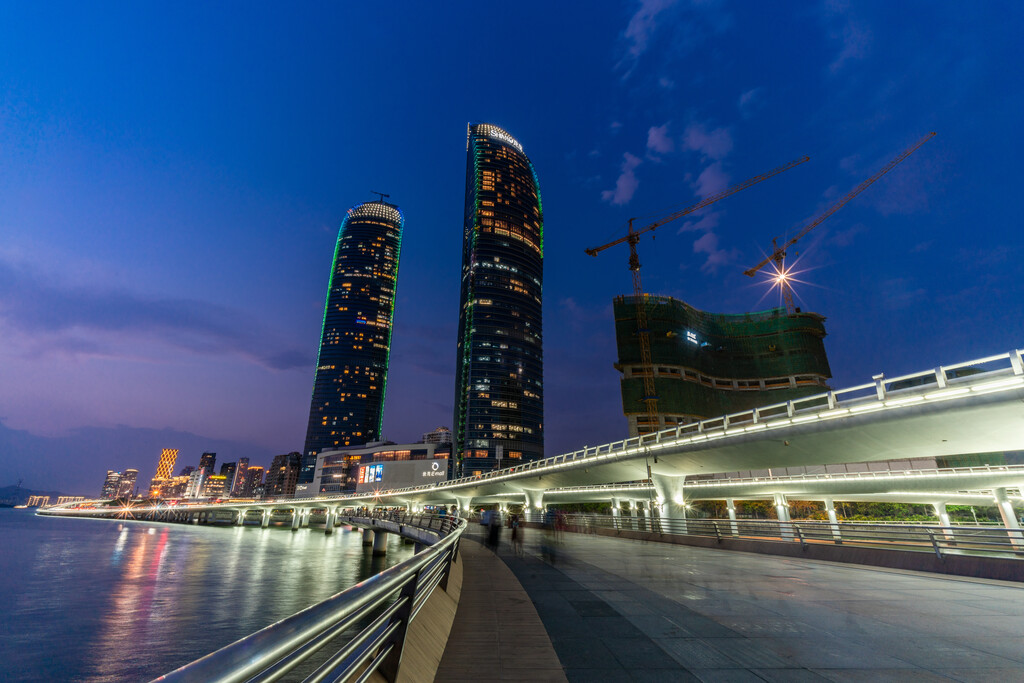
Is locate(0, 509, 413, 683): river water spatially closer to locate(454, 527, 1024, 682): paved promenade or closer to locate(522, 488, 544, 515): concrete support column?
locate(454, 527, 1024, 682): paved promenade

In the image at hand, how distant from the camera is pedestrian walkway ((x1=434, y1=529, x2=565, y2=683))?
564 centimetres

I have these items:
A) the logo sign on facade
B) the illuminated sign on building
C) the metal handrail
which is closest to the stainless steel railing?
the metal handrail

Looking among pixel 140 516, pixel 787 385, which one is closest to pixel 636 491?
pixel 787 385

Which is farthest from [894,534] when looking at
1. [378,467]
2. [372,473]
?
[372,473]

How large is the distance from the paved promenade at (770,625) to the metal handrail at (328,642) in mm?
1966

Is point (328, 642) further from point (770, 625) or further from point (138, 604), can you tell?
point (138, 604)

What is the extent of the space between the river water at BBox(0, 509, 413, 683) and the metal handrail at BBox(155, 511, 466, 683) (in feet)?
69.6

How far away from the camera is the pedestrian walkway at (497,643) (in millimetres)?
5641

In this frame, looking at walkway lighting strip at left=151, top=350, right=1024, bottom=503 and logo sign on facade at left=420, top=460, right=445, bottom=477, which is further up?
logo sign on facade at left=420, top=460, right=445, bottom=477

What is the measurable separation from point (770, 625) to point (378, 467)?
156m

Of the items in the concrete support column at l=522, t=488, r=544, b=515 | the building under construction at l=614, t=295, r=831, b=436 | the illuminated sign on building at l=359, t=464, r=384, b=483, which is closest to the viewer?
the concrete support column at l=522, t=488, r=544, b=515

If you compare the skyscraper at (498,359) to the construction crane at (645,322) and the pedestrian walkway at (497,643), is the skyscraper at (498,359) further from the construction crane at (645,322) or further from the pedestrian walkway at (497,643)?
the pedestrian walkway at (497,643)

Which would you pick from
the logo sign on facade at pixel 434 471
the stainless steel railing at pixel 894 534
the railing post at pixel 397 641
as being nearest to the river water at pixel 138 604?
the railing post at pixel 397 641

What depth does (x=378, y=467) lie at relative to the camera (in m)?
150
